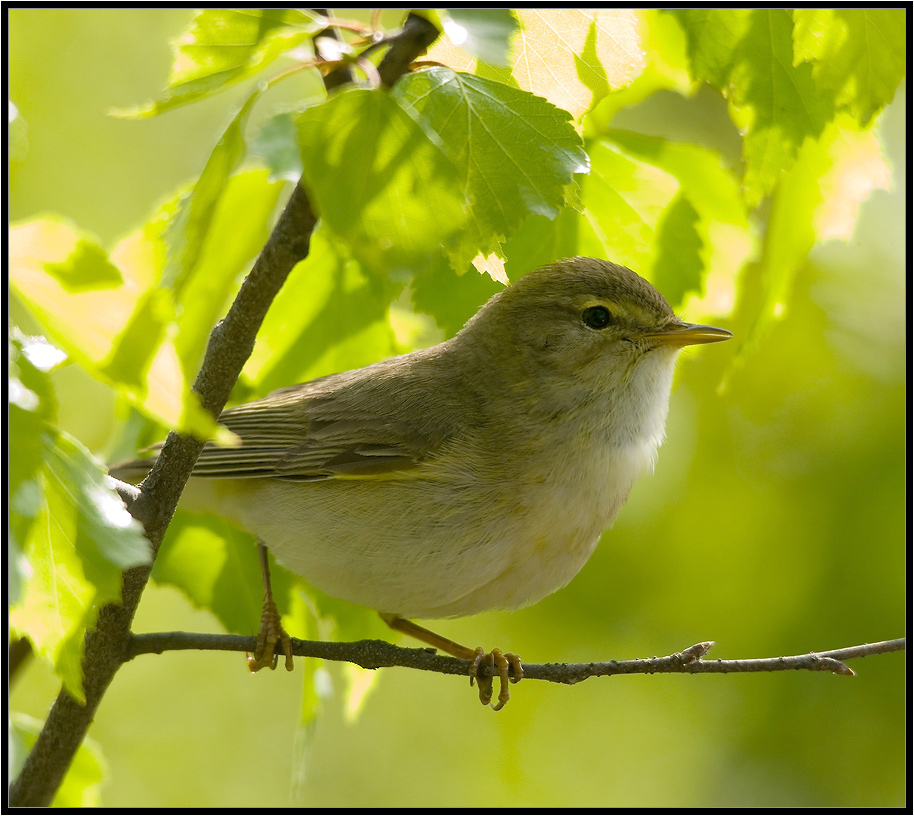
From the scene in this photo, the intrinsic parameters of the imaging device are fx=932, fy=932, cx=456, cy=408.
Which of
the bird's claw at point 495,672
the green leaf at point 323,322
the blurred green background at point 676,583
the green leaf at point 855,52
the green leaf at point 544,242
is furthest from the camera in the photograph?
the blurred green background at point 676,583

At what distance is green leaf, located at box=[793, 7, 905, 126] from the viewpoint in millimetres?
2264

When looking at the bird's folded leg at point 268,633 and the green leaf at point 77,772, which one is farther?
the bird's folded leg at point 268,633

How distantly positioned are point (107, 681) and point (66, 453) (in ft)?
3.61

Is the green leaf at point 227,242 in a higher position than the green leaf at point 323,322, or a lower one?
lower

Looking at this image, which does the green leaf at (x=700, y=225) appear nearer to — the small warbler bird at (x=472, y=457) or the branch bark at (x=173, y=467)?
the small warbler bird at (x=472, y=457)

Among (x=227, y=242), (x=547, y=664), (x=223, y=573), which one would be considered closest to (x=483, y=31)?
(x=227, y=242)

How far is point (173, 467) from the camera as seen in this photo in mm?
2393

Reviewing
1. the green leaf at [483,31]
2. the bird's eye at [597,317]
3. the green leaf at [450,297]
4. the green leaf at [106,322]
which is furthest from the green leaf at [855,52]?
the green leaf at [106,322]

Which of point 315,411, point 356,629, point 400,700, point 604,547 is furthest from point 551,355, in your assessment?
point 400,700

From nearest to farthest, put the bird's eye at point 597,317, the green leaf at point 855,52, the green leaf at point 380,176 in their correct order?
the green leaf at point 380,176
the green leaf at point 855,52
the bird's eye at point 597,317

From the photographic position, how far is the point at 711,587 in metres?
4.97

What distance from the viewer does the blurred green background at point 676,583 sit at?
4746 millimetres

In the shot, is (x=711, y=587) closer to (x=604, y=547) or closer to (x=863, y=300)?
(x=604, y=547)

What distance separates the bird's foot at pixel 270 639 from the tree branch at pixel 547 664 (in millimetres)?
337
